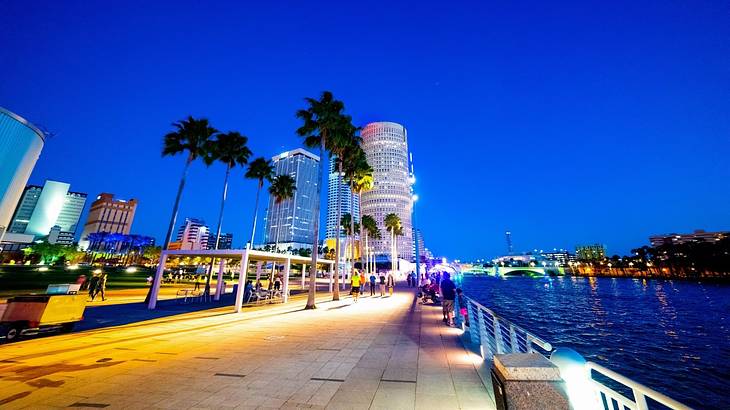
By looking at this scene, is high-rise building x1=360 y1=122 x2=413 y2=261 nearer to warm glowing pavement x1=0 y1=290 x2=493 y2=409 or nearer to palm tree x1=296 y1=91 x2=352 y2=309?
palm tree x1=296 y1=91 x2=352 y2=309

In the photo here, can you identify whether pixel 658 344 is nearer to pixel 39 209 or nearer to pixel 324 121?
pixel 324 121

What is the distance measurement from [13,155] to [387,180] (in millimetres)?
127081

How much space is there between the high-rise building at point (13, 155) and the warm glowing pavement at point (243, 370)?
411 ft

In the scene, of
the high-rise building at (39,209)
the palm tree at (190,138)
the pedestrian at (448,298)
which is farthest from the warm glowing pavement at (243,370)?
the high-rise building at (39,209)

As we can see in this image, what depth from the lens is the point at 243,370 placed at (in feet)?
21.3

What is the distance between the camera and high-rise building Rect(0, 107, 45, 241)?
285 feet

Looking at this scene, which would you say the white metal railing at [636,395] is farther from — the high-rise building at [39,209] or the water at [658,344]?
the high-rise building at [39,209]

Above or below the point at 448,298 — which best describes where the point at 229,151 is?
above

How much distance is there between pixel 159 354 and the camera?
306 inches

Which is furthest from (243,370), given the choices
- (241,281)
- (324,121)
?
(324,121)

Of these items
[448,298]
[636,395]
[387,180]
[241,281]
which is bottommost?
[636,395]

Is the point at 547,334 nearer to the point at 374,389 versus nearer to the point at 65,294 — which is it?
the point at 374,389

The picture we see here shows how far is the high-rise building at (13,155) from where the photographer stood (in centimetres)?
8675

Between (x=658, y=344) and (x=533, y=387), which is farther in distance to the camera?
(x=658, y=344)
